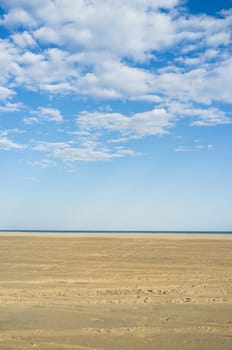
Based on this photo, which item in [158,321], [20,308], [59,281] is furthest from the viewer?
[59,281]

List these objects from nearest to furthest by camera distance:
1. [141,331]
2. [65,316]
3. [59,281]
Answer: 1. [141,331]
2. [65,316]
3. [59,281]

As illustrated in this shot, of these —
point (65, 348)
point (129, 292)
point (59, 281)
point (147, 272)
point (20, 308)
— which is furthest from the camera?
point (147, 272)

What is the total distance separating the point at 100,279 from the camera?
16500 millimetres

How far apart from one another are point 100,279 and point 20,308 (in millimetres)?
6357

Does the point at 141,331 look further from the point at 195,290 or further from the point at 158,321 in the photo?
the point at 195,290

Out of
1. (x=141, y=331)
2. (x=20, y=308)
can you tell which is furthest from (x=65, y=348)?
(x=20, y=308)

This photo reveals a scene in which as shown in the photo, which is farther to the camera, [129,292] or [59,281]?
[59,281]

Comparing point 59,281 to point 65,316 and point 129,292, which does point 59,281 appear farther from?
point 65,316

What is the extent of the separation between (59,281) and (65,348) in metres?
9.06

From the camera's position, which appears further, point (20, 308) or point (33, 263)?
point (33, 263)

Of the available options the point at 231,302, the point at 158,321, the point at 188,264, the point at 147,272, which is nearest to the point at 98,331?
the point at 158,321

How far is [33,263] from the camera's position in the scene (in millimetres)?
A: 23016

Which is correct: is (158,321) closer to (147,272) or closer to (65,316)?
(65,316)

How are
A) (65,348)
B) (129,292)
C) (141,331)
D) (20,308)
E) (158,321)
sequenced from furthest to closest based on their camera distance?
(129,292), (20,308), (158,321), (141,331), (65,348)
